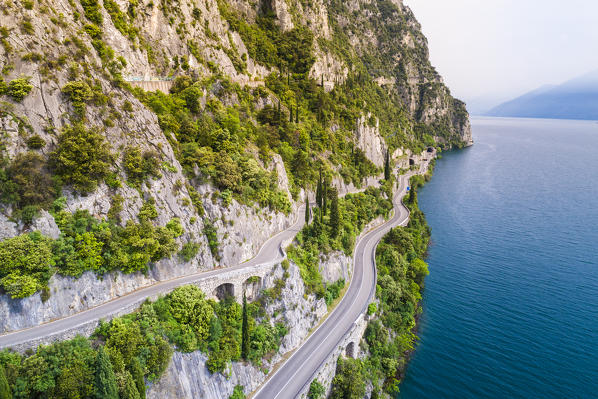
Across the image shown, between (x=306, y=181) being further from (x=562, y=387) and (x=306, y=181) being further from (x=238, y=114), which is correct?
(x=562, y=387)

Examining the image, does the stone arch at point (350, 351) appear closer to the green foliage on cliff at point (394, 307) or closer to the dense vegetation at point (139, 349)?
the green foliage on cliff at point (394, 307)

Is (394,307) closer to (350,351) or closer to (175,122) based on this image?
(350,351)

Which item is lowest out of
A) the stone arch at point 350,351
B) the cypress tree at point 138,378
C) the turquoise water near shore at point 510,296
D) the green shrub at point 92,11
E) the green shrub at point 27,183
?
the turquoise water near shore at point 510,296

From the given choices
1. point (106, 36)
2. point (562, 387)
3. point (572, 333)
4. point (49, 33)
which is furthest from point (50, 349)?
point (572, 333)

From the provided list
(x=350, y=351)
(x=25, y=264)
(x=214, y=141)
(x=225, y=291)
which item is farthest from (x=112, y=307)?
(x=350, y=351)

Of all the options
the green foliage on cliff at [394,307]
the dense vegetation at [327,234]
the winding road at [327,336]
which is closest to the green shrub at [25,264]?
the winding road at [327,336]

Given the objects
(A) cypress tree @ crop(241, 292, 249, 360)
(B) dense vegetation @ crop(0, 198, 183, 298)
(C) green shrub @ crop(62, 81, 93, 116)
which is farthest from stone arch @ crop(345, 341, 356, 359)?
(C) green shrub @ crop(62, 81, 93, 116)

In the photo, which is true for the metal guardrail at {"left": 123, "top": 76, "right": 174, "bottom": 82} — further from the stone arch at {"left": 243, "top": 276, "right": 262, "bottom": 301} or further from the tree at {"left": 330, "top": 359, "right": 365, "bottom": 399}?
the tree at {"left": 330, "top": 359, "right": 365, "bottom": 399}
